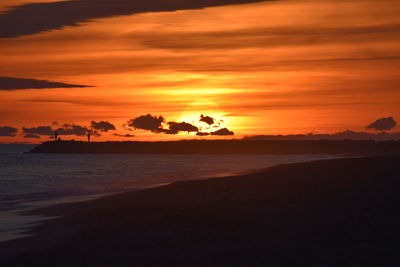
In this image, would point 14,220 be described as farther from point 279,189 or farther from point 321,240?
point 321,240

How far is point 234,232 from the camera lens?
848 inches

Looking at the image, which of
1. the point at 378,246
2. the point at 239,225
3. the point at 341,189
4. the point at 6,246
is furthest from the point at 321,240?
the point at 341,189

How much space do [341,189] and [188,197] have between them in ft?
27.7

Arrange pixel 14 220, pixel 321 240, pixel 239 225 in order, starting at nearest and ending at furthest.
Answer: pixel 321 240, pixel 239 225, pixel 14 220

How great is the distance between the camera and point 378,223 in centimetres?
2138

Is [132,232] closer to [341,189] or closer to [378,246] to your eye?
[378,246]

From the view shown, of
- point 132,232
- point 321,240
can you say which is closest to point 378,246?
point 321,240

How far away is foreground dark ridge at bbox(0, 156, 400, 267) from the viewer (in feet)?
57.6

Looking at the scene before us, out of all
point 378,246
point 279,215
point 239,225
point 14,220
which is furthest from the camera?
point 14,220

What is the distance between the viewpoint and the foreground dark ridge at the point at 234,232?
17.5 meters

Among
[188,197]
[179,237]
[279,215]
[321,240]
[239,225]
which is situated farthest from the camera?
[188,197]

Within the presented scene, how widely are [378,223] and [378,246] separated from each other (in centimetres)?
370

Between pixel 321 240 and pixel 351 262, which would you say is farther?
pixel 321 240

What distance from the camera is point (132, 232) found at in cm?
2325
